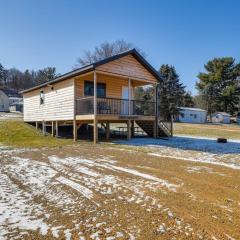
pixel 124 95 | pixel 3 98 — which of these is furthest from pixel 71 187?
pixel 3 98

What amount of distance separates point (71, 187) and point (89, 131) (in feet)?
50.4

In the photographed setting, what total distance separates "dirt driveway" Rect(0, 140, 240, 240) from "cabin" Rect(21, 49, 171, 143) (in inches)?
313

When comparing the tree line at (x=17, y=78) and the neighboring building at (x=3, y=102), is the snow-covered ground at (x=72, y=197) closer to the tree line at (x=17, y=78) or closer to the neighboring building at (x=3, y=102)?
the neighboring building at (x=3, y=102)

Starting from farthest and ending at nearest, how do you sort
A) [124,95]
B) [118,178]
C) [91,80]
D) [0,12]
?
1. [124,95]
2. [91,80]
3. [0,12]
4. [118,178]

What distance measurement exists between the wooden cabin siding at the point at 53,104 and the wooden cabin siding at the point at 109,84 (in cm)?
57

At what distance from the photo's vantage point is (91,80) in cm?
1772

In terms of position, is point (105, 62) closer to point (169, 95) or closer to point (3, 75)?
point (169, 95)

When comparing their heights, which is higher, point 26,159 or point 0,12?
point 0,12

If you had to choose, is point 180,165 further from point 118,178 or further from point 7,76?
point 7,76

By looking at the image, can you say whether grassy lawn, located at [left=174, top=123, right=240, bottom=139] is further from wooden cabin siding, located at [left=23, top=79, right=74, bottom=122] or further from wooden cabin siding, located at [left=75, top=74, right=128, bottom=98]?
wooden cabin siding, located at [left=23, top=79, right=74, bottom=122]

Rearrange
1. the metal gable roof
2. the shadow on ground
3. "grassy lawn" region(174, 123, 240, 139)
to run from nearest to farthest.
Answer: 1. the shadow on ground
2. the metal gable roof
3. "grassy lawn" region(174, 123, 240, 139)

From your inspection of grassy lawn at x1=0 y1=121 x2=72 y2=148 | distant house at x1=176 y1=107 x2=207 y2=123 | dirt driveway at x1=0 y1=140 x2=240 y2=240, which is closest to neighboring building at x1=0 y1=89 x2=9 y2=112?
distant house at x1=176 y1=107 x2=207 y2=123

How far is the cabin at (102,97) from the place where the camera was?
1541 centimetres

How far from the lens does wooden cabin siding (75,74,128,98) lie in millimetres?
17080
